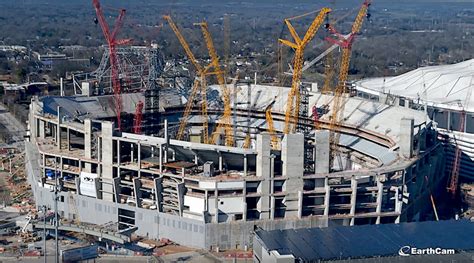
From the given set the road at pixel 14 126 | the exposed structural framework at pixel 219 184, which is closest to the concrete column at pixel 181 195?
the exposed structural framework at pixel 219 184

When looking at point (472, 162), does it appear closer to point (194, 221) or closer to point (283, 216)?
point (283, 216)

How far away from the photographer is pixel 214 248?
3441 cm

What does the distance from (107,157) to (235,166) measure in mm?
6325

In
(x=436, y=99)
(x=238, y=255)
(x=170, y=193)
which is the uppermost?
(x=436, y=99)

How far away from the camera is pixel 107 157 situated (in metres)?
37.3

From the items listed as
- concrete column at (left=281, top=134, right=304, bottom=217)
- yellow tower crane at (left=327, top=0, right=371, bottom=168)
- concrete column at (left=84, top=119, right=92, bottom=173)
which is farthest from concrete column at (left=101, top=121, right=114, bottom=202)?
yellow tower crane at (left=327, top=0, right=371, bottom=168)

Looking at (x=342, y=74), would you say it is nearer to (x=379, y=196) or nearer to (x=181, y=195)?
(x=379, y=196)

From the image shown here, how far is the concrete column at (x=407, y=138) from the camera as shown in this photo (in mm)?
38375

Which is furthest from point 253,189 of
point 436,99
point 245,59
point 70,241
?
point 245,59

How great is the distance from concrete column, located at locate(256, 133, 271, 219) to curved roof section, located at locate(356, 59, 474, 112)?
56.2ft

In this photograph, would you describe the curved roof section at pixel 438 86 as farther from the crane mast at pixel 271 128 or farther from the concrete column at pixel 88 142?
the concrete column at pixel 88 142

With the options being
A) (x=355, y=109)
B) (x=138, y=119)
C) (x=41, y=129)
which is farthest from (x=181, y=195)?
(x=355, y=109)

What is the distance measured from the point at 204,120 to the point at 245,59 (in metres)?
→ 56.7

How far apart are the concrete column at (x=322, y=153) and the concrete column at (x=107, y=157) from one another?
32.9ft
